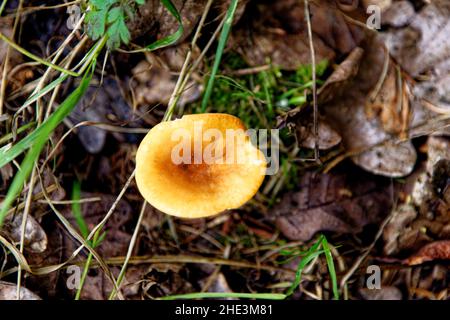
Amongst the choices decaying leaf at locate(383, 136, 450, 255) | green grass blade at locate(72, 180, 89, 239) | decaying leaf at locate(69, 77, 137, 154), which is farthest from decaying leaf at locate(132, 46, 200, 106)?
decaying leaf at locate(383, 136, 450, 255)

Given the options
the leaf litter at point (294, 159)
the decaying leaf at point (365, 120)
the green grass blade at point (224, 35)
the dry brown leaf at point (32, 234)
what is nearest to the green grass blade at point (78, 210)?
the leaf litter at point (294, 159)

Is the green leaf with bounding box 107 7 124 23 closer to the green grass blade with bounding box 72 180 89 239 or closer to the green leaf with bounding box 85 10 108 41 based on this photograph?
the green leaf with bounding box 85 10 108 41

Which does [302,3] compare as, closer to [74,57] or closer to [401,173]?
[401,173]

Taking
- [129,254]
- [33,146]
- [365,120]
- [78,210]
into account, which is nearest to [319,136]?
[365,120]

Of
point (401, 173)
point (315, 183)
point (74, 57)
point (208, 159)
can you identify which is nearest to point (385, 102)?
point (401, 173)

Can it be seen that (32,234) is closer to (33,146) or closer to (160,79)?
(33,146)

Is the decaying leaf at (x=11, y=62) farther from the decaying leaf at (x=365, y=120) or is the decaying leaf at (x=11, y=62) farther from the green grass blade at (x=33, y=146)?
the decaying leaf at (x=365, y=120)
